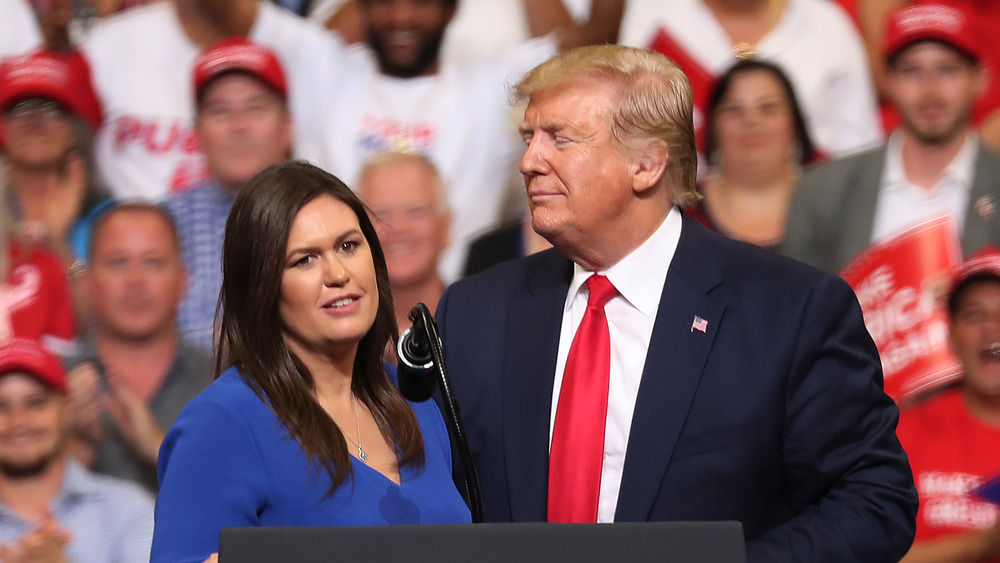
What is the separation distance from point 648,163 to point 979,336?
5.58 ft

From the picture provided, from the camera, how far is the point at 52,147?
3561 mm

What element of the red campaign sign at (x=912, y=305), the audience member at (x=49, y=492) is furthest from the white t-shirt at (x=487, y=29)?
the audience member at (x=49, y=492)

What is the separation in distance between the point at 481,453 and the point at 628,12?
1.93 m

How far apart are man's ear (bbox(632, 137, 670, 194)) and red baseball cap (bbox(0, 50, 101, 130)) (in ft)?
7.36

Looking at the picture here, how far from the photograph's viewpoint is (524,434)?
6.37ft

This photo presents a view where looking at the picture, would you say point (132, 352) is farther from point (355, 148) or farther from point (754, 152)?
point (754, 152)

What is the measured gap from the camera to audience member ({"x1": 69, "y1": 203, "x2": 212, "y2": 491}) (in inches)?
135

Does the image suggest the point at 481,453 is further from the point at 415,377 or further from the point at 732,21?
the point at 732,21

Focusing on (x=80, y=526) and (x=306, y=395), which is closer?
(x=306, y=395)

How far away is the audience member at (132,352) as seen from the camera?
3.44 metres

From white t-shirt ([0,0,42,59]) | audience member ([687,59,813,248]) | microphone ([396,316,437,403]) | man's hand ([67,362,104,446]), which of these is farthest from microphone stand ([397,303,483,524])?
white t-shirt ([0,0,42,59])


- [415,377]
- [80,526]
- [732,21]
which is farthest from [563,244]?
[80,526]

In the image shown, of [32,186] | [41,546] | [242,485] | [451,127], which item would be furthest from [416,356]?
[32,186]

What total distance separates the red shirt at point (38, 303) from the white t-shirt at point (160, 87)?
347mm
